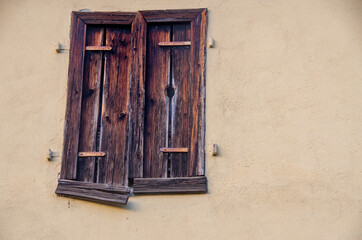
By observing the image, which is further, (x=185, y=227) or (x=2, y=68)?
(x=2, y=68)

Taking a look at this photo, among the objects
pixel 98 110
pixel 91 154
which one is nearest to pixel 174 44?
pixel 98 110

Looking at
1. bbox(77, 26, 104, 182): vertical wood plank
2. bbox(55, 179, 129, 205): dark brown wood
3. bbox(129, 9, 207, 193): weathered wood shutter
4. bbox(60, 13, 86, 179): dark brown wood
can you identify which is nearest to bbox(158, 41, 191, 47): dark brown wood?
bbox(129, 9, 207, 193): weathered wood shutter

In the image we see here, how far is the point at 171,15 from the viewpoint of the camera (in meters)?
6.70

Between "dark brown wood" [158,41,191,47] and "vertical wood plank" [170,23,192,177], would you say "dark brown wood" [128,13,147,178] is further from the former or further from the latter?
"vertical wood plank" [170,23,192,177]

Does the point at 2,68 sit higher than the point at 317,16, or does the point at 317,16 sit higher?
the point at 317,16

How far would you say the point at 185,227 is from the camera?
19.5 feet

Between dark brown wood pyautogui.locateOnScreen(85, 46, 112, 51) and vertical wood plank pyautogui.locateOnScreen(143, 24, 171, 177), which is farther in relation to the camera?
dark brown wood pyautogui.locateOnScreen(85, 46, 112, 51)

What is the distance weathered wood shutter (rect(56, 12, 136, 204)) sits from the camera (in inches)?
245

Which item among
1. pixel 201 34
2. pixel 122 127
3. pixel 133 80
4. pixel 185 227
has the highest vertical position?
pixel 201 34

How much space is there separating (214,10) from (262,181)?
1.86 m

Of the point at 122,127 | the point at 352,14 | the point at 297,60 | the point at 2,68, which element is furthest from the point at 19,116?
the point at 352,14

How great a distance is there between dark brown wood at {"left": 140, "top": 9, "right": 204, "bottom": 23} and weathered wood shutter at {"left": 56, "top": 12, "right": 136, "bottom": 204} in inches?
7.0

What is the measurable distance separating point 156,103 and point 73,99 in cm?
83

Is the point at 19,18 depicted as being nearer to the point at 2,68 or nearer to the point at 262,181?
the point at 2,68
